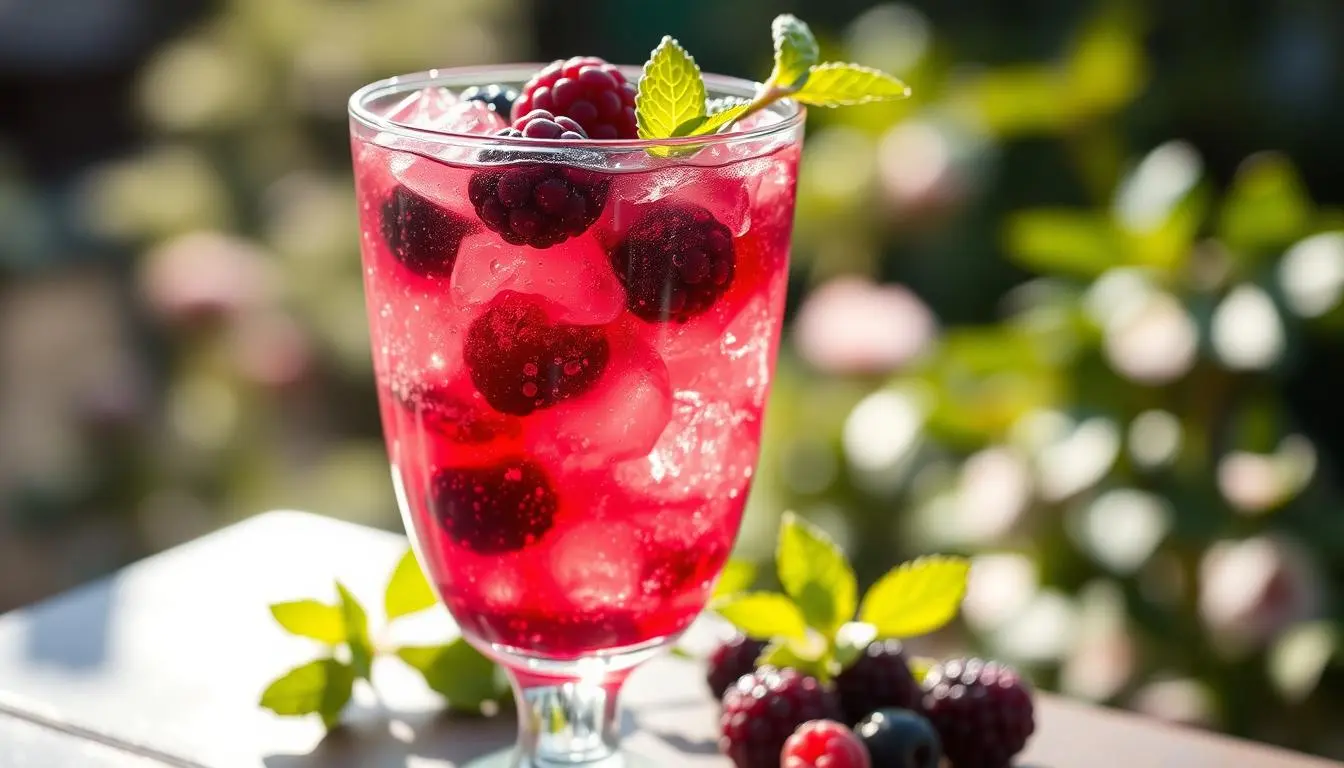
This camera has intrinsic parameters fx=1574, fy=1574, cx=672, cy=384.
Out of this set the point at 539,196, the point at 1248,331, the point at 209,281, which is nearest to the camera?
the point at 539,196

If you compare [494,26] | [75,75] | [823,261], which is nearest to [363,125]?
[823,261]

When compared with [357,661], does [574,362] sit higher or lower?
higher

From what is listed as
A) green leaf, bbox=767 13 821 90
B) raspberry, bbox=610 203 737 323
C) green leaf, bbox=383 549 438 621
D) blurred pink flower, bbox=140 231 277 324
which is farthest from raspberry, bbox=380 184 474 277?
blurred pink flower, bbox=140 231 277 324

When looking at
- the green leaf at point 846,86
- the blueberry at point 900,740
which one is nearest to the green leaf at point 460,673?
the blueberry at point 900,740

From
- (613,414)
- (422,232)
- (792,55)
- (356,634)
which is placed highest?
(792,55)

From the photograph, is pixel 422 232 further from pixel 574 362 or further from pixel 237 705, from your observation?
pixel 237 705

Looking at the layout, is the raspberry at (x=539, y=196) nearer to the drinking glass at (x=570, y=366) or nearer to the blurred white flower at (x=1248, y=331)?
the drinking glass at (x=570, y=366)

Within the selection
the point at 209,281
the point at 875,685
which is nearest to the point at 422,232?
the point at 875,685

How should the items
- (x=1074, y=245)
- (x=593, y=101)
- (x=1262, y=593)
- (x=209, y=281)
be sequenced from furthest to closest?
(x=209, y=281) < (x=1074, y=245) < (x=1262, y=593) < (x=593, y=101)
